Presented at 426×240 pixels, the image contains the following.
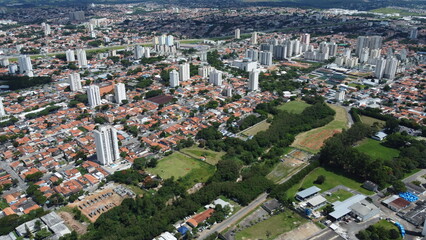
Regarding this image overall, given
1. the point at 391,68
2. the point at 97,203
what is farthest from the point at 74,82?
the point at 391,68

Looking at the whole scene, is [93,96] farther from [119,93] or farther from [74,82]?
[74,82]

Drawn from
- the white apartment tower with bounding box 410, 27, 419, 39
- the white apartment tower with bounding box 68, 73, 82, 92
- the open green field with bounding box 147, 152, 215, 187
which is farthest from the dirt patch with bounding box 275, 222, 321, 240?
the white apartment tower with bounding box 410, 27, 419, 39

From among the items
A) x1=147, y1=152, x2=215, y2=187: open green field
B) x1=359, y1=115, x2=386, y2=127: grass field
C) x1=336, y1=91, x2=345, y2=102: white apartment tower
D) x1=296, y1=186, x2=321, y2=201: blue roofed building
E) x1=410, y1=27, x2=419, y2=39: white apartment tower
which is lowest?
x1=147, y1=152, x2=215, y2=187: open green field

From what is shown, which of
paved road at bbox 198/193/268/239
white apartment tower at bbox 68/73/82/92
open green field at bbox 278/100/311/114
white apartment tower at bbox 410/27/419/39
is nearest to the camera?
paved road at bbox 198/193/268/239

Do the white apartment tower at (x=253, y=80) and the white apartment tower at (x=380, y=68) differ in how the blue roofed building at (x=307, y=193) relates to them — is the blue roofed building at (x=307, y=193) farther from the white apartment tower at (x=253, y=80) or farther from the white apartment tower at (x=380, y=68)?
the white apartment tower at (x=380, y=68)

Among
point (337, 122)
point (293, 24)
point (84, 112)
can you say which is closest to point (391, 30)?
point (293, 24)

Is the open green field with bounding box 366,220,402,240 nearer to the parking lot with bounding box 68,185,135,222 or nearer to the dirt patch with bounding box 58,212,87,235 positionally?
the parking lot with bounding box 68,185,135,222

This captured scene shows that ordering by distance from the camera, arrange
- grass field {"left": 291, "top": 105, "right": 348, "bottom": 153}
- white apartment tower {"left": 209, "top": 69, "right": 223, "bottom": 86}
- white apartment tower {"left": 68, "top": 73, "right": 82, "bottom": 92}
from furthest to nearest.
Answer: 1. white apartment tower {"left": 209, "top": 69, "right": 223, "bottom": 86}
2. white apartment tower {"left": 68, "top": 73, "right": 82, "bottom": 92}
3. grass field {"left": 291, "top": 105, "right": 348, "bottom": 153}
